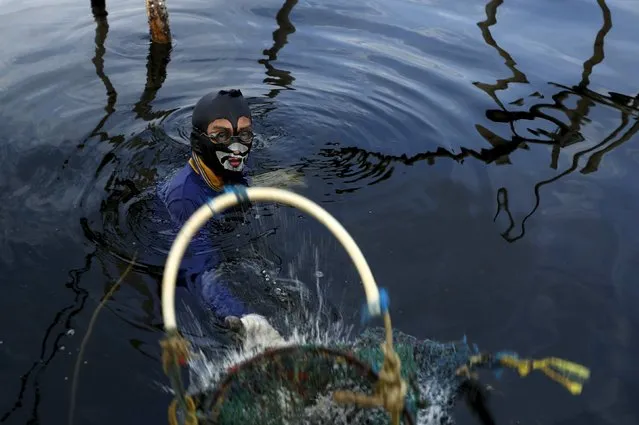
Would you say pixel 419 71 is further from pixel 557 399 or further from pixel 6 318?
pixel 6 318

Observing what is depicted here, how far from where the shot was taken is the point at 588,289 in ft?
15.3

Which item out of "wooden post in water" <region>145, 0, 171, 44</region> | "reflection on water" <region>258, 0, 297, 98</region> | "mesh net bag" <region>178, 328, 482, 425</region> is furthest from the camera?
"wooden post in water" <region>145, 0, 171, 44</region>

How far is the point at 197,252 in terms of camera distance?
4.62 metres

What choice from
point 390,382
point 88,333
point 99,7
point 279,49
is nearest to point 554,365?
point 390,382

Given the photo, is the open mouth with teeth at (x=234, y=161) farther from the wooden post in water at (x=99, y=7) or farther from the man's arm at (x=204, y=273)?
the wooden post in water at (x=99, y=7)

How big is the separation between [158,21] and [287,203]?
7.67m

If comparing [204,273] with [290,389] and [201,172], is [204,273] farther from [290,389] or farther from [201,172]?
[290,389]

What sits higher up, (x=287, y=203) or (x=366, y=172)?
(x=287, y=203)

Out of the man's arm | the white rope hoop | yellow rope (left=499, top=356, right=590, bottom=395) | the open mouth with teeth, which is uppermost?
the white rope hoop

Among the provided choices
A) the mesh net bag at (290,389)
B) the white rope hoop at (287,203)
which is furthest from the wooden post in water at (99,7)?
the white rope hoop at (287,203)

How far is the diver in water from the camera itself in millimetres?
4449

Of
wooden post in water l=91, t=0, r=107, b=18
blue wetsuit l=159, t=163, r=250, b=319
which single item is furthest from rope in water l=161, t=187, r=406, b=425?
wooden post in water l=91, t=0, r=107, b=18

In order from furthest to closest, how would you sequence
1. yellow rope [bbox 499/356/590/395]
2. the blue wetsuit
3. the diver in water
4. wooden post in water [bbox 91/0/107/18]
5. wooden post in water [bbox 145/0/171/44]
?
wooden post in water [bbox 91/0/107/18] < wooden post in water [bbox 145/0/171/44] < the diver in water < the blue wetsuit < yellow rope [bbox 499/356/590/395]

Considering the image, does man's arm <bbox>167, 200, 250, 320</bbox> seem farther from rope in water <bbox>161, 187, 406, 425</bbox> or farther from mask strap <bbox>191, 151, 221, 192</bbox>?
rope in water <bbox>161, 187, 406, 425</bbox>
